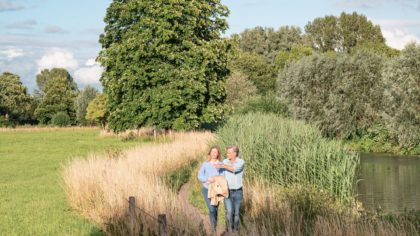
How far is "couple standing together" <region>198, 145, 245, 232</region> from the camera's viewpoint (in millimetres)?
11486

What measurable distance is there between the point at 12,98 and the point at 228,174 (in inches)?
3295

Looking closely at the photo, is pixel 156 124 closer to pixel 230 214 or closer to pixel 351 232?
pixel 230 214

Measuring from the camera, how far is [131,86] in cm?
4075

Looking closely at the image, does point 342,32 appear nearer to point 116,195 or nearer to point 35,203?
point 35,203

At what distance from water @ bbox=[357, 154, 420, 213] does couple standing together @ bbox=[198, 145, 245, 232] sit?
265 inches

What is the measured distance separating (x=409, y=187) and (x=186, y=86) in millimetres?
16996

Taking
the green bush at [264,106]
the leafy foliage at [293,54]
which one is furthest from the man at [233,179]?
the leafy foliage at [293,54]

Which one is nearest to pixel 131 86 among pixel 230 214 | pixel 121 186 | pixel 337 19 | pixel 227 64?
pixel 227 64

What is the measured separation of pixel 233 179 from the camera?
11672mm

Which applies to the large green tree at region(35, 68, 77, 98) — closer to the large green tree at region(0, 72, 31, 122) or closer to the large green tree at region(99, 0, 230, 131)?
the large green tree at region(0, 72, 31, 122)

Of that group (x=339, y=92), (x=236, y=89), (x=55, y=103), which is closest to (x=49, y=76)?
(x=55, y=103)

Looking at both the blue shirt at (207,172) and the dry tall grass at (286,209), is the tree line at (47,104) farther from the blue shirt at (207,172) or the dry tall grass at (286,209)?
the blue shirt at (207,172)

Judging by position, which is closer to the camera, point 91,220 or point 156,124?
point 91,220

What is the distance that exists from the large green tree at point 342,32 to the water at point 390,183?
1734 inches
